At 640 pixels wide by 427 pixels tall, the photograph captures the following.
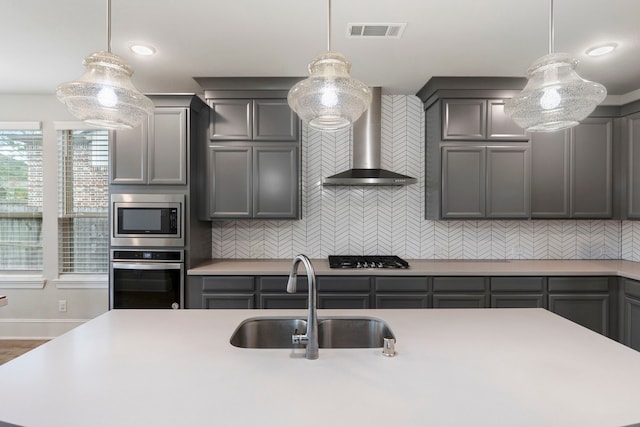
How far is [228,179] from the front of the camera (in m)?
3.14

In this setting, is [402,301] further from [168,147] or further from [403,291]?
[168,147]

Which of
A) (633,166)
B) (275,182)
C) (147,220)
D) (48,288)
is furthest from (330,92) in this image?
(48,288)

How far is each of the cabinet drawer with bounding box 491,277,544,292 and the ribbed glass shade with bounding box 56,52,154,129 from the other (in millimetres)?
2927

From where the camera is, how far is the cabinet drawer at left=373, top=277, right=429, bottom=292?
2.91 meters

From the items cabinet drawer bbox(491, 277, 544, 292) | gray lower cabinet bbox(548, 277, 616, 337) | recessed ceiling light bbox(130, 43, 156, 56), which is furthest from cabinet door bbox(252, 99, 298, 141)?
gray lower cabinet bbox(548, 277, 616, 337)

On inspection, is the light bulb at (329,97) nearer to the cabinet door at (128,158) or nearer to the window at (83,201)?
the cabinet door at (128,158)

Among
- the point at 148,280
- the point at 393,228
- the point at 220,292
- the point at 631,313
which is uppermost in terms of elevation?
the point at 393,228

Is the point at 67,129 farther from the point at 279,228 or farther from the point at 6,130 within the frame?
the point at 279,228

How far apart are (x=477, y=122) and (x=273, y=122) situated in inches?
74.5

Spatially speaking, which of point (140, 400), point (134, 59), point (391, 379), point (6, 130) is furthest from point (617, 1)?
point (6, 130)

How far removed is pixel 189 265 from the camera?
9.59 ft

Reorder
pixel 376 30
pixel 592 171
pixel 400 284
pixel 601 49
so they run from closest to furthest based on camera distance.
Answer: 1. pixel 376 30
2. pixel 601 49
3. pixel 400 284
4. pixel 592 171

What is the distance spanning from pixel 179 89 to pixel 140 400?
3.23 m

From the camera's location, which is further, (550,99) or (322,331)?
(322,331)
